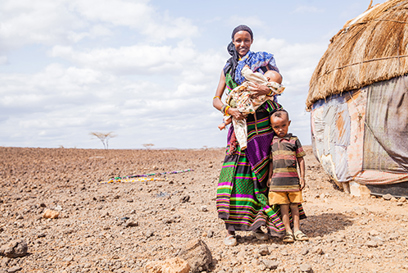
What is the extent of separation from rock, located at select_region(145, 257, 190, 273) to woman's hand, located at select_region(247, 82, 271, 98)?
156 centimetres

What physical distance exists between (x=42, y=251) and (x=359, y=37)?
16.8 feet

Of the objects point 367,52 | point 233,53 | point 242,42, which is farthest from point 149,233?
point 367,52

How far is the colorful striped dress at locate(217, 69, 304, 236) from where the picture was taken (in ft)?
10.5

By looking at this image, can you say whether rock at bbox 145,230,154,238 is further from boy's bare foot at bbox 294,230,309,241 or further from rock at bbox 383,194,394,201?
rock at bbox 383,194,394,201

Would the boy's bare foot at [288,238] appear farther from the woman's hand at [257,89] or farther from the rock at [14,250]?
the rock at [14,250]

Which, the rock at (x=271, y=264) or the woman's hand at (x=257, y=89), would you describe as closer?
the rock at (x=271, y=264)

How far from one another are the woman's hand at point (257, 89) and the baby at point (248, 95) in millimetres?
29

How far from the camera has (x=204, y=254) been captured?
2676 mm

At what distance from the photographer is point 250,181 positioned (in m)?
3.24

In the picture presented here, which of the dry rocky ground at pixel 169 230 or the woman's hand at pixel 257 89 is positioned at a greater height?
the woman's hand at pixel 257 89

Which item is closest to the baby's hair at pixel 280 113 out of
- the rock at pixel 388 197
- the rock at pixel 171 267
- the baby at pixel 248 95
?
the baby at pixel 248 95

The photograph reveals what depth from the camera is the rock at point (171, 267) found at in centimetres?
250

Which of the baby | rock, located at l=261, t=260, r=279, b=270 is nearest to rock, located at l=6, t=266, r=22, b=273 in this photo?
rock, located at l=261, t=260, r=279, b=270

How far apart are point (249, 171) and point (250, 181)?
10 centimetres
